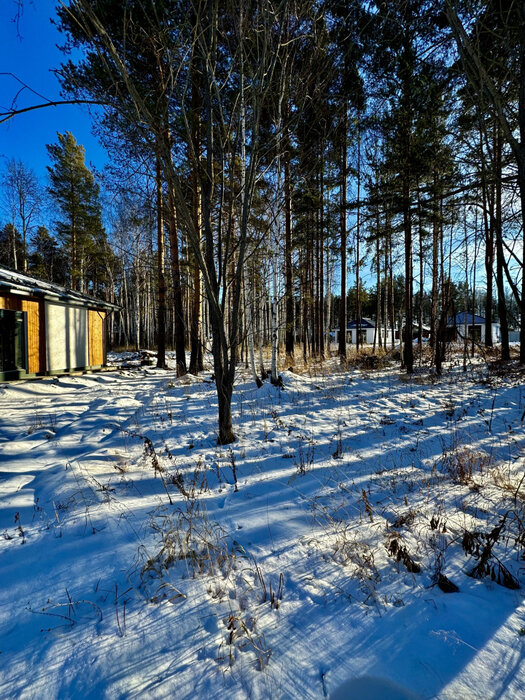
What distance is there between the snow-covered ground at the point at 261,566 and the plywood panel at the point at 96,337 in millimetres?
10332

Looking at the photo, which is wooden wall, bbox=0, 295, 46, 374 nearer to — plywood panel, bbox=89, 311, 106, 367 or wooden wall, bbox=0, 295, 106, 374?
wooden wall, bbox=0, 295, 106, 374

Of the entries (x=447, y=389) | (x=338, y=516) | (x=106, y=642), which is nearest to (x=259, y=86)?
(x=338, y=516)

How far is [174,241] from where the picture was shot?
10.5 meters

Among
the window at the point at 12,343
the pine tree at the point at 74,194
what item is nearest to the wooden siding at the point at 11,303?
the window at the point at 12,343

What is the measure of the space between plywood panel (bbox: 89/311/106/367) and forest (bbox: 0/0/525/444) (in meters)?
3.95

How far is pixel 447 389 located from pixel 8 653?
893 cm

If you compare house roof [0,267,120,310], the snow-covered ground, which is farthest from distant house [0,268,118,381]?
the snow-covered ground

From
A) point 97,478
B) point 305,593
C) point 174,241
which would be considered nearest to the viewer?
point 305,593

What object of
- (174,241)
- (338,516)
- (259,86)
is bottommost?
(338,516)

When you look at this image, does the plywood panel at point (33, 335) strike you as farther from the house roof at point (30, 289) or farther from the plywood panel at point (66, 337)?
the house roof at point (30, 289)

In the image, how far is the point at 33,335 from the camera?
10.8 m

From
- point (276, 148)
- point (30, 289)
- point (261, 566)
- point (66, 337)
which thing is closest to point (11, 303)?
point (30, 289)

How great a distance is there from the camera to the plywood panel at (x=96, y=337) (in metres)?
13.9

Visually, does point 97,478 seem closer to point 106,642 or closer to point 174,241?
point 106,642
